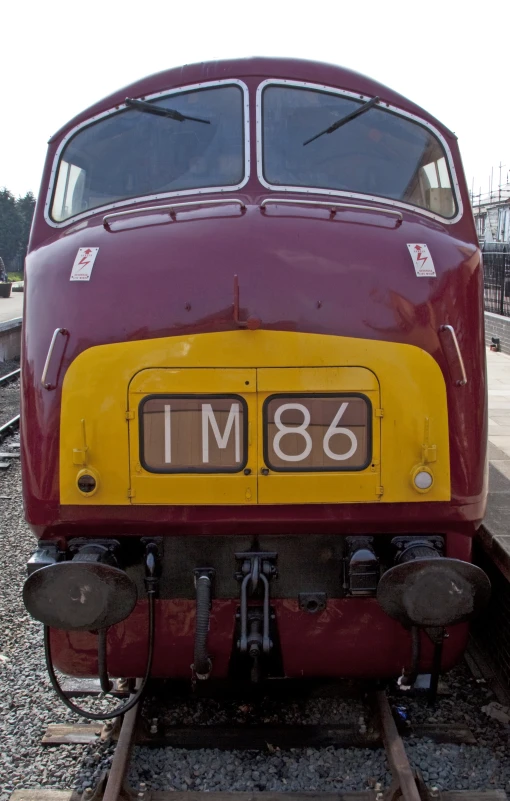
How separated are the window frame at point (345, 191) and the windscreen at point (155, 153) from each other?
9cm

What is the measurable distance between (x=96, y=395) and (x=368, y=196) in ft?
5.33

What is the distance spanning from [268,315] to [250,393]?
0.31 meters

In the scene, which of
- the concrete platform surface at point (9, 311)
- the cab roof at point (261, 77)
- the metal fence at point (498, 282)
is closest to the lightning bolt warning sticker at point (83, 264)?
the cab roof at point (261, 77)

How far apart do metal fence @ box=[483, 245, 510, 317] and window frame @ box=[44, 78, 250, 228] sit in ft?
42.4

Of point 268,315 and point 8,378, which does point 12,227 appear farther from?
point 268,315

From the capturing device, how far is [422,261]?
3078 millimetres

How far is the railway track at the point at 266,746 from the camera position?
2.99 meters

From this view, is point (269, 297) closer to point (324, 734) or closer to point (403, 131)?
point (403, 131)

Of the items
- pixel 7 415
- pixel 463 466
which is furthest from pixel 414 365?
pixel 7 415

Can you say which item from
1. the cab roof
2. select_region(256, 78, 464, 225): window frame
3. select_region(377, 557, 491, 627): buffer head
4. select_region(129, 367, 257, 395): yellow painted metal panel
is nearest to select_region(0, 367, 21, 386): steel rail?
the cab roof

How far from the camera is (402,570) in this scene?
2795mm

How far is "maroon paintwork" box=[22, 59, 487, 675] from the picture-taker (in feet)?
9.64

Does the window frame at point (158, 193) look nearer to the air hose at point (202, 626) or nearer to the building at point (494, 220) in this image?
the air hose at point (202, 626)

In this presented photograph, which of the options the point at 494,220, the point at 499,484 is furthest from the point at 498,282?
the point at 494,220
